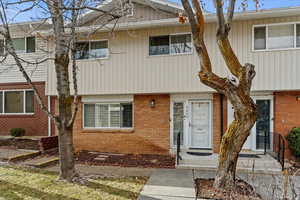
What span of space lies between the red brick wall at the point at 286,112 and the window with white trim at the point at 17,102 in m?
12.4

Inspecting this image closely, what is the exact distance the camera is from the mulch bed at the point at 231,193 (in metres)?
4.67

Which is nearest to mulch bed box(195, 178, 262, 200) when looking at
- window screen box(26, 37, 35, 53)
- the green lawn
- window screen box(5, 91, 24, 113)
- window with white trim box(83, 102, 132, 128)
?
the green lawn

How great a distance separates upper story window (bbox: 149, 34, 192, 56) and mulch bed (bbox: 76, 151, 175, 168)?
4.48 metres

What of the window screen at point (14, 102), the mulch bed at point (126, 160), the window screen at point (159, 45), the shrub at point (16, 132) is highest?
the window screen at point (159, 45)

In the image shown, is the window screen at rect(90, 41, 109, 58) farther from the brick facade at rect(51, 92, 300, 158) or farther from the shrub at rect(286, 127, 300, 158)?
the shrub at rect(286, 127, 300, 158)

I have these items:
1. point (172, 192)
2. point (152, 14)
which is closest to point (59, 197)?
point (172, 192)

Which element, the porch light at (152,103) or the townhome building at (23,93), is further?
the townhome building at (23,93)

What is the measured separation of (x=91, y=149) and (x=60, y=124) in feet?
15.9

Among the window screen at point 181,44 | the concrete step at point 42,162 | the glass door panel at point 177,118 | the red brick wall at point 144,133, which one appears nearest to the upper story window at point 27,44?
the red brick wall at point 144,133

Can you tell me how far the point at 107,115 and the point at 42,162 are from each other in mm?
3462

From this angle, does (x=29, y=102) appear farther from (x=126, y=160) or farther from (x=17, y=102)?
(x=126, y=160)

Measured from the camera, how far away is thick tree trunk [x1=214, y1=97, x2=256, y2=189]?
4.84 meters

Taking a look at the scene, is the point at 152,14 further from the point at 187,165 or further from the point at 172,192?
the point at 172,192

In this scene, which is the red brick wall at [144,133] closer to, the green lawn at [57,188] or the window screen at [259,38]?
the green lawn at [57,188]
